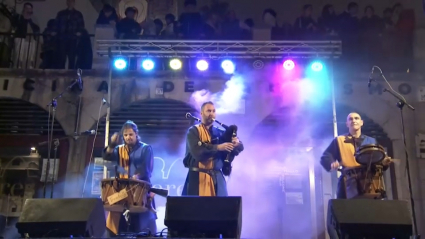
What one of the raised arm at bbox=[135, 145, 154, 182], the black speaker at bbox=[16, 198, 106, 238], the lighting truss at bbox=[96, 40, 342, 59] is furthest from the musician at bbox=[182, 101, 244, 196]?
the lighting truss at bbox=[96, 40, 342, 59]

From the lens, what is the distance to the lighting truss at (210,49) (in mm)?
8211

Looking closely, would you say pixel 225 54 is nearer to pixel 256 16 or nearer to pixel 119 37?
pixel 119 37

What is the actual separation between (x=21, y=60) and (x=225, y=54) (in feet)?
15.1

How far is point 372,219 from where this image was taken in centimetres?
384

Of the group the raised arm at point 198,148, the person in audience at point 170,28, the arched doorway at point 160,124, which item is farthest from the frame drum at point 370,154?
the person in audience at point 170,28

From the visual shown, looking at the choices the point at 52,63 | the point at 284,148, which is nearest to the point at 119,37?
the point at 52,63

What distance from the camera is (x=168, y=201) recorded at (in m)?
3.94

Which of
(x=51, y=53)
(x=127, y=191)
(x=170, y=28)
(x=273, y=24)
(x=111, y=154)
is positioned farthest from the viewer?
(x=170, y=28)

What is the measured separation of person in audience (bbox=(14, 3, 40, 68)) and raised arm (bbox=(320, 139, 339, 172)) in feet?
23.1

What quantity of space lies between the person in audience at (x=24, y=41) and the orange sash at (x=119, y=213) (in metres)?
5.72

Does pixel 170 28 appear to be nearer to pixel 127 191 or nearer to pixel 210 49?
pixel 210 49

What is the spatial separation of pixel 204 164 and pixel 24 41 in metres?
6.82

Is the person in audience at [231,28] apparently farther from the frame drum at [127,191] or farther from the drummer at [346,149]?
the frame drum at [127,191]

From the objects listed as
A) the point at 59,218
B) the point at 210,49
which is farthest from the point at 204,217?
the point at 210,49
